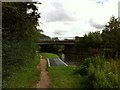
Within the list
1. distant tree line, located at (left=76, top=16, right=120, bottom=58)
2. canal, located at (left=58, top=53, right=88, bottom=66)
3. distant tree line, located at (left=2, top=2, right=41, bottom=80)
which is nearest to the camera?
distant tree line, located at (left=2, top=2, right=41, bottom=80)

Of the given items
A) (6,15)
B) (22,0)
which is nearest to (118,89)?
(6,15)

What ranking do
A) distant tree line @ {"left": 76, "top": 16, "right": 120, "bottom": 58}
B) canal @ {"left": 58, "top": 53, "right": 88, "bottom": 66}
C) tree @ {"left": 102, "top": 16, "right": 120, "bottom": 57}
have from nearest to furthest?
distant tree line @ {"left": 76, "top": 16, "right": 120, "bottom": 58}, tree @ {"left": 102, "top": 16, "right": 120, "bottom": 57}, canal @ {"left": 58, "top": 53, "right": 88, "bottom": 66}

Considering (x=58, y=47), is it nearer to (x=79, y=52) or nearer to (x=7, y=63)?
(x=79, y=52)

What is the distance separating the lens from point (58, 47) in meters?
92.9

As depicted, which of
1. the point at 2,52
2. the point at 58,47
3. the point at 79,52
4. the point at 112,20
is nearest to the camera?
the point at 2,52

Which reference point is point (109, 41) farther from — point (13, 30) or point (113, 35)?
point (13, 30)

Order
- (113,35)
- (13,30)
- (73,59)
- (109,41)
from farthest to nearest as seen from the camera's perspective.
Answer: (73,59) → (109,41) → (113,35) → (13,30)

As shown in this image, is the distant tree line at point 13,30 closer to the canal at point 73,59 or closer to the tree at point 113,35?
the tree at point 113,35

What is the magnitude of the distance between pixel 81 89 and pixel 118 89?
2.72 m

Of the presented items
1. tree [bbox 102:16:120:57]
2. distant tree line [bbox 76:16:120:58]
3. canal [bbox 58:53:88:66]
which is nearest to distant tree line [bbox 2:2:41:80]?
distant tree line [bbox 76:16:120:58]

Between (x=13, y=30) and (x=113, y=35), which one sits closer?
(x=13, y=30)

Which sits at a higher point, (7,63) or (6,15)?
(6,15)

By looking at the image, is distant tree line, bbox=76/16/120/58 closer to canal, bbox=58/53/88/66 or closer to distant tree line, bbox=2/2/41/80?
canal, bbox=58/53/88/66

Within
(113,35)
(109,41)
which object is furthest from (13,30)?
(109,41)
